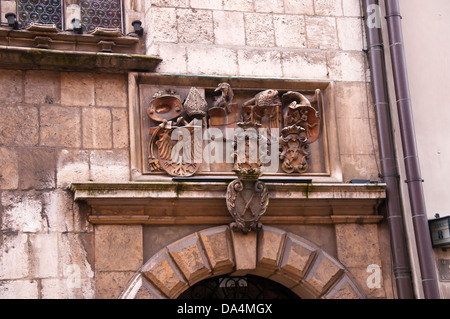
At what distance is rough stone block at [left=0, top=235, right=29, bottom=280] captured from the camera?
750 cm

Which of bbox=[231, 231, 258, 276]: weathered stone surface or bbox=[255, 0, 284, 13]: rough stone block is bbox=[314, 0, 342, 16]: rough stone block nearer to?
bbox=[255, 0, 284, 13]: rough stone block

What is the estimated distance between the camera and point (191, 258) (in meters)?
7.98

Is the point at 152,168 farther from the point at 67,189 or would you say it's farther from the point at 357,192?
the point at 357,192

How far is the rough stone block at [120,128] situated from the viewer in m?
8.13

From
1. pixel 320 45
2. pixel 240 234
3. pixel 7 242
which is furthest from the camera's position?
pixel 320 45

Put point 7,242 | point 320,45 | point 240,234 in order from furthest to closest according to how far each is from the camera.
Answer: point 320,45
point 240,234
point 7,242

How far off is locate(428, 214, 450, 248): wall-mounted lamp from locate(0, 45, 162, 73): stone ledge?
125 inches

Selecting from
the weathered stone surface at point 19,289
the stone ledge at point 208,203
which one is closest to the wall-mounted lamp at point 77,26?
the stone ledge at point 208,203

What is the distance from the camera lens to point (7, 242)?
7566 millimetres

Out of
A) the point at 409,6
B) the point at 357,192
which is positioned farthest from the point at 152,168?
the point at 409,6

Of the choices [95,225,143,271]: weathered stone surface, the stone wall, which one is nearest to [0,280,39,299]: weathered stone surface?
the stone wall

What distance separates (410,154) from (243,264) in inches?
79.8

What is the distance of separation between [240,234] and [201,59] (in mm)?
1821

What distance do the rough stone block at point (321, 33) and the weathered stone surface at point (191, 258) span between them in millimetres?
2463
